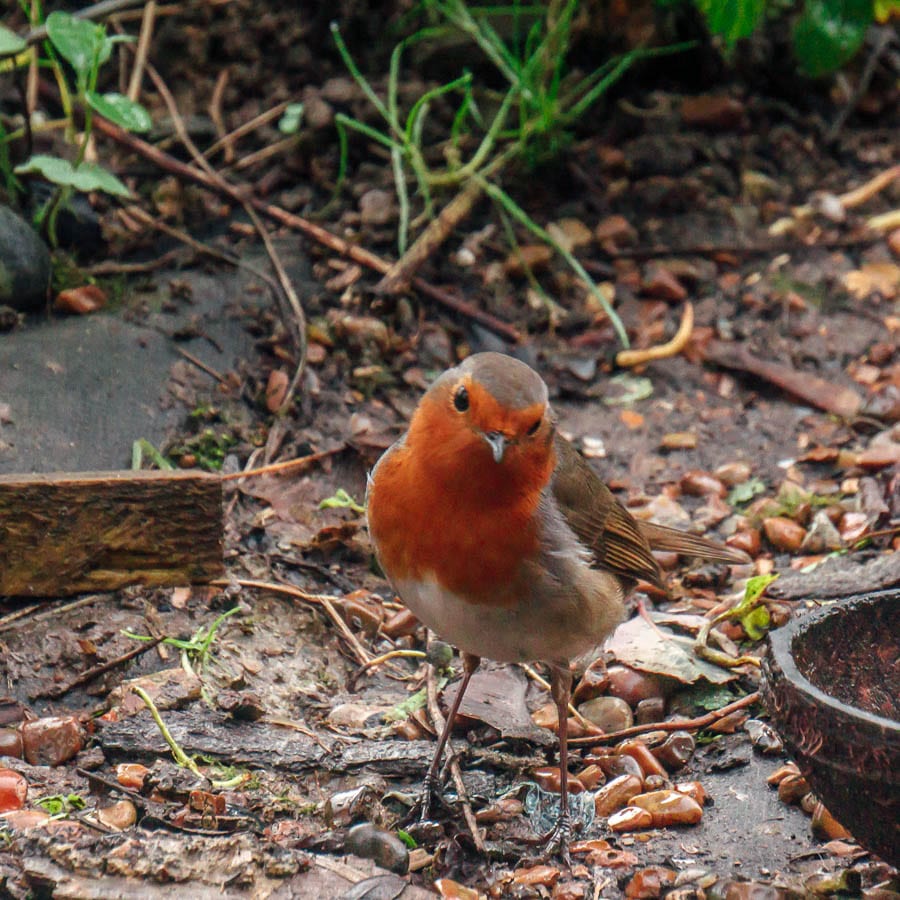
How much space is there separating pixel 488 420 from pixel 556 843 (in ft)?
3.26

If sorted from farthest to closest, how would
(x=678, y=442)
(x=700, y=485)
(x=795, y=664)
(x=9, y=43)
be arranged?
(x=678, y=442) → (x=700, y=485) → (x=9, y=43) → (x=795, y=664)

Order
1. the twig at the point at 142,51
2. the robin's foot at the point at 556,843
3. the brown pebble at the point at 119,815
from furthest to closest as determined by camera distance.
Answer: the twig at the point at 142,51
the robin's foot at the point at 556,843
the brown pebble at the point at 119,815

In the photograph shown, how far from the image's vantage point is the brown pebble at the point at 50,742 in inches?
115

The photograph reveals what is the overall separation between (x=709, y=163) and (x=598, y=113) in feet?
1.89

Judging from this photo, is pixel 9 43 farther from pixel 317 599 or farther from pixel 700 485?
pixel 700 485

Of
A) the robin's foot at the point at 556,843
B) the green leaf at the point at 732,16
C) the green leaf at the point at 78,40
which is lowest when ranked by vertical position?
the robin's foot at the point at 556,843

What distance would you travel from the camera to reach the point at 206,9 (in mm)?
5672

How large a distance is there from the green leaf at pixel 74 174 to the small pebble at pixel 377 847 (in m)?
2.47

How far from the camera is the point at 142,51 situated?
215 inches

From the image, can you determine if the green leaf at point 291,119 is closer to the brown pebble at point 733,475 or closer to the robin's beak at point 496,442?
the brown pebble at point 733,475

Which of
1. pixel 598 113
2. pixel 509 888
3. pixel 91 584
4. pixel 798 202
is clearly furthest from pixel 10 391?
pixel 798 202

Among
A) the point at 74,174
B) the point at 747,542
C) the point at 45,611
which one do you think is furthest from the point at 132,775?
the point at 74,174

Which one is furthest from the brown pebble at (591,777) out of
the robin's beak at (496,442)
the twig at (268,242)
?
the twig at (268,242)

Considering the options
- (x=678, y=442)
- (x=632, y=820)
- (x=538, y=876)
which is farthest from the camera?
(x=678, y=442)
